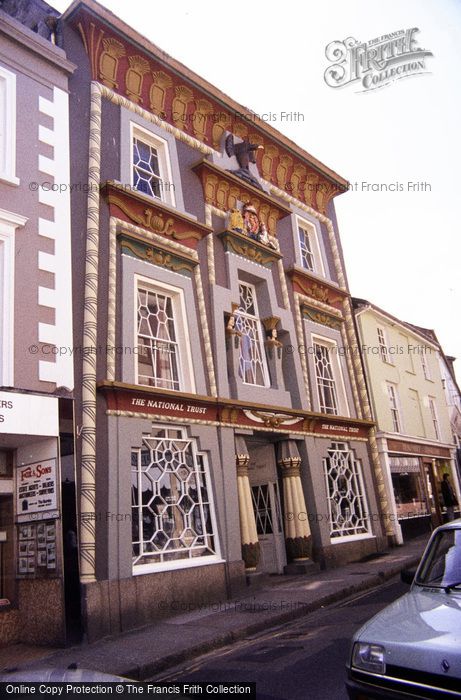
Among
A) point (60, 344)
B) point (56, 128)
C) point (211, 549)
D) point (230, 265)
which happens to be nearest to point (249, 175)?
point (230, 265)

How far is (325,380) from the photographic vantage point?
16.6m

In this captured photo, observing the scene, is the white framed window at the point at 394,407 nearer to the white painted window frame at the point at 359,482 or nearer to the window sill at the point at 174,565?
the white painted window frame at the point at 359,482

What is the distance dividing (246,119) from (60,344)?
9.21 m

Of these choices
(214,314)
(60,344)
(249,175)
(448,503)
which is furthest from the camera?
(448,503)

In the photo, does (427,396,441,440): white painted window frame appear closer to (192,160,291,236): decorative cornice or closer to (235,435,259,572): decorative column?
(192,160,291,236): decorative cornice

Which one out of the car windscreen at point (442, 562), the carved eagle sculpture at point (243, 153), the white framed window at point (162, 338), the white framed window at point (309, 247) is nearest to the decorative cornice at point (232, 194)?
the carved eagle sculpture at point (243, 153)

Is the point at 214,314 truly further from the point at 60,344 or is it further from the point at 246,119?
the point at 246,119

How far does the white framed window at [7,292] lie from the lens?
8.98 m

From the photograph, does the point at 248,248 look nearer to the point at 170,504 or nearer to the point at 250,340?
the point at 250,340

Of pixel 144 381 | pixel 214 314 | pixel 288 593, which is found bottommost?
pixel 288 593

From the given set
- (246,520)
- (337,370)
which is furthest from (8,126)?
(337,370)

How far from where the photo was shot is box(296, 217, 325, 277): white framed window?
17.6m

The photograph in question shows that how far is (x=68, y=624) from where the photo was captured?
883 centimetres

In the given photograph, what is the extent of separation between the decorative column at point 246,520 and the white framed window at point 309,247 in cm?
742
